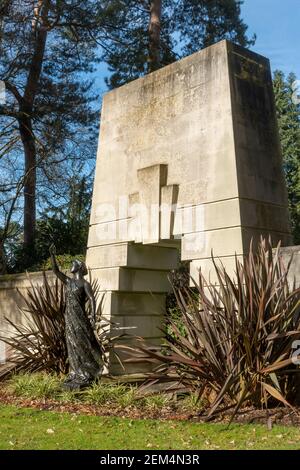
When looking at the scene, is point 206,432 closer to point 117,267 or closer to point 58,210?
point 117,267

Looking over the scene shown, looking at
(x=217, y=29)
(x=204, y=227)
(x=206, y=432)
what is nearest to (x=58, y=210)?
(x=217, y=29)

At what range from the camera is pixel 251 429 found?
592 cm

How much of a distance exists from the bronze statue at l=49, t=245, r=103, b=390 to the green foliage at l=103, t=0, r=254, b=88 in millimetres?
13929

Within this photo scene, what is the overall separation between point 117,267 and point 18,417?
3787 mm

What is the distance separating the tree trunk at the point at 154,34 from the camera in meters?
19.6

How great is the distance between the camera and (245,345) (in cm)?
649

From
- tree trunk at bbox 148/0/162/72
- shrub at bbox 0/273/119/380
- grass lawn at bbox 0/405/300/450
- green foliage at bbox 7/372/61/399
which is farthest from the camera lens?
tree trunk at bbox 148/0/162/72

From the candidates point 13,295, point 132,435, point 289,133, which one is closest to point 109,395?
point 132,435

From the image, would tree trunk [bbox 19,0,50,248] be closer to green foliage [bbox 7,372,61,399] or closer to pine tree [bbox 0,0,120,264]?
pine tree [bbox 0,0,120,264]

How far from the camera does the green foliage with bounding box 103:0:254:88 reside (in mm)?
20328

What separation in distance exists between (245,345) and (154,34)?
15.8 m

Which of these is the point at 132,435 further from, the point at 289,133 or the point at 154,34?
the point at 289,133

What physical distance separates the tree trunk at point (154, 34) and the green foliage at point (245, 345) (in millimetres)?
14041

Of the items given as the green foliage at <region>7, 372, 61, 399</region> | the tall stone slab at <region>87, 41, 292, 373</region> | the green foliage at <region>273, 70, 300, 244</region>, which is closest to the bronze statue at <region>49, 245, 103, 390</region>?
the green foliage at <region>7, 372, 61, 399</region>
